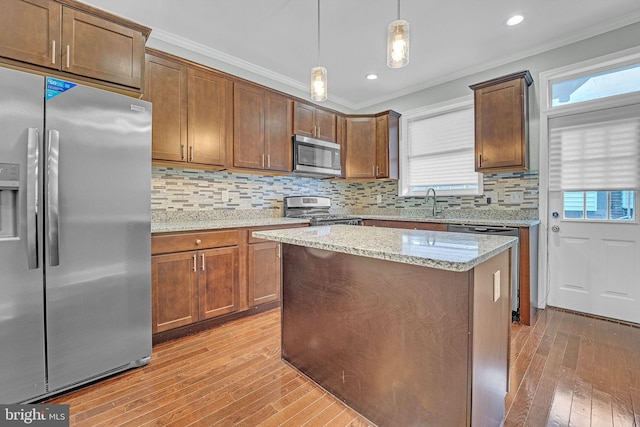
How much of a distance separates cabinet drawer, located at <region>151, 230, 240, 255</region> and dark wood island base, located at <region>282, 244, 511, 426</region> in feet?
3.40

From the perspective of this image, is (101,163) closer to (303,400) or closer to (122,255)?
(122,255)

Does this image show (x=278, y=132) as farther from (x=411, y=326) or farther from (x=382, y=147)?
(x=411, y=326)

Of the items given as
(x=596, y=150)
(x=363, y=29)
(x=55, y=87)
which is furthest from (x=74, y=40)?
(x=596, y=150)

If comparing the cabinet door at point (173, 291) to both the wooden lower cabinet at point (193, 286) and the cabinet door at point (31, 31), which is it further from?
the cabinet door at point (31, 31)

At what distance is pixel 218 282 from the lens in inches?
102

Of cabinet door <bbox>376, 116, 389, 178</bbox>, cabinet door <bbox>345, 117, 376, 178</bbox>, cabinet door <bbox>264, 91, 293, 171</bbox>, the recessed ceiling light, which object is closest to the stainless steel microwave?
cabinet door <bbox>264, 91, 293, 171</bbox>

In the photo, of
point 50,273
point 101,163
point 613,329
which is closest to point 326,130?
point 101,163

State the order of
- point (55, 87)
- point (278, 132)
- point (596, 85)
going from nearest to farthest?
point (55, 87) → point (596, 85) → point (278, 132)

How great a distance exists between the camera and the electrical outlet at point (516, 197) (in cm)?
318

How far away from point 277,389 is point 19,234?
1.59 metres

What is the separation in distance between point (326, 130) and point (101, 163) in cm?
271

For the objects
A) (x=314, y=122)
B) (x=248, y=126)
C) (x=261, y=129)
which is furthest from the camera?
(x=314, y=122)

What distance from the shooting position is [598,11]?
8.24 ft

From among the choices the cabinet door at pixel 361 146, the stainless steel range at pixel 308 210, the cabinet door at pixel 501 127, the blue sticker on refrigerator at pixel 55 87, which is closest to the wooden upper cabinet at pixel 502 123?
the cabinet door at pixel 501 127
